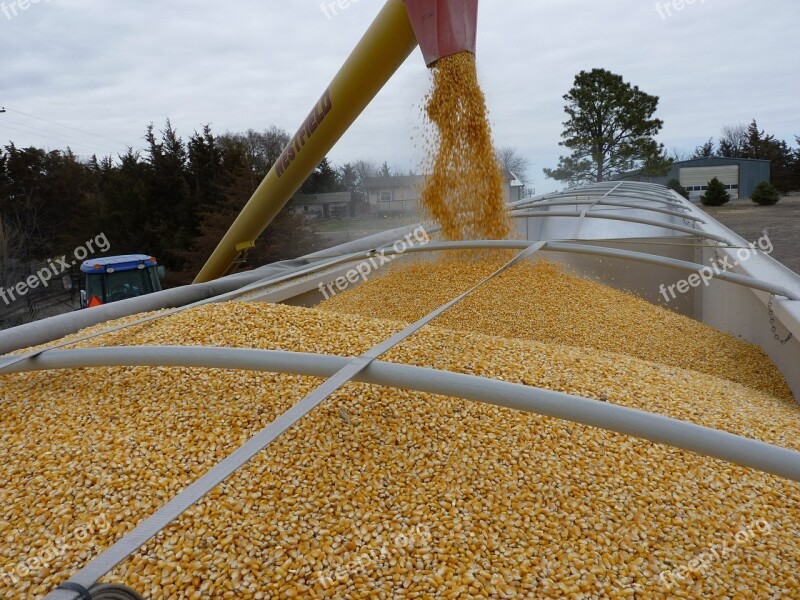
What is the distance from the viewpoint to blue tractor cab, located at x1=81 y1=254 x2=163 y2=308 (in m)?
7.70

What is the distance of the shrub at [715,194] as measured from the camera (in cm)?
2175

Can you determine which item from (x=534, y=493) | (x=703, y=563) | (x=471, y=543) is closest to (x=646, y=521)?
(x=703, y=563)

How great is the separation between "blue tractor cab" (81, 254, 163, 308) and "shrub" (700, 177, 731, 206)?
21.3 metres

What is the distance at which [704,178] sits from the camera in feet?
87.6

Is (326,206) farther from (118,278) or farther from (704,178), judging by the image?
(704,178)

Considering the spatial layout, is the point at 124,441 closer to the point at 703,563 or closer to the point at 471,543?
the point at 471,543

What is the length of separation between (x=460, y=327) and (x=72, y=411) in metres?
2.78

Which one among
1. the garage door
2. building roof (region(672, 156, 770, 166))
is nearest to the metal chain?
the garage door

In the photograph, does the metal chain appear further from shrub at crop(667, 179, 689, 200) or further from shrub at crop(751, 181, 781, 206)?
shrub at crop(667, 179, 689, 200)

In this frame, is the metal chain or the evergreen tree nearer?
the metal chain

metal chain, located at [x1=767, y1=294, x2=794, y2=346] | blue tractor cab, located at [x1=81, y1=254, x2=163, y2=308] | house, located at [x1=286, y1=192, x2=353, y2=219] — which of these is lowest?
metal chain, located at [x1=767, y1=294, x2=794, y2=346]

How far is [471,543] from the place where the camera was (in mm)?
1737

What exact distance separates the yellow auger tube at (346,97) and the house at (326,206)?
42.2ft

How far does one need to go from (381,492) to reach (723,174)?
97.6ft
